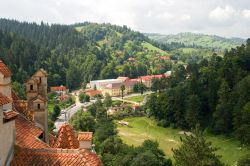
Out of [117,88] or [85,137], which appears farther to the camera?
[117,88]

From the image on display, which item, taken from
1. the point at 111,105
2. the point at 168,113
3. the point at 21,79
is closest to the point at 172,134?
the point at 168,113

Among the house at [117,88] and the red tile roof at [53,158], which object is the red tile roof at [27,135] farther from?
the house at [117,88]

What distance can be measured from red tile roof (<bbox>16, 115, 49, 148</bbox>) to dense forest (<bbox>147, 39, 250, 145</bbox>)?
80.8m

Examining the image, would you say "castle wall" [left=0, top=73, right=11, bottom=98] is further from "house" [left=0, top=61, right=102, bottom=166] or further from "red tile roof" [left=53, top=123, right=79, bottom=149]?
"red tile roof" [left=53, top=123, right=79, bottom=149]

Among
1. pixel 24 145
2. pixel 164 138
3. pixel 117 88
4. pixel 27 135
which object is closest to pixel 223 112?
pixel 164 138

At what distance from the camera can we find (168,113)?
389 feet

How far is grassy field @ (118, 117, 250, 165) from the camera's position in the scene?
84.9 metres

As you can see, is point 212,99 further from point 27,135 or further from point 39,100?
point 27,135

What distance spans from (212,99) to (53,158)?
341ft

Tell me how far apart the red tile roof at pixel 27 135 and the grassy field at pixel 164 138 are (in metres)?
64.9

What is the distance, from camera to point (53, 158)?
14.3 meters

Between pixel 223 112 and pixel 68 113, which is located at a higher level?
pixel 223 112

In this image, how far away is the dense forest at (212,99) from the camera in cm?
10150

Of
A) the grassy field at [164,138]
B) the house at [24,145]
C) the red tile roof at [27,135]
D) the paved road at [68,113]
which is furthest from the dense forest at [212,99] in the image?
the house at [24,145]
